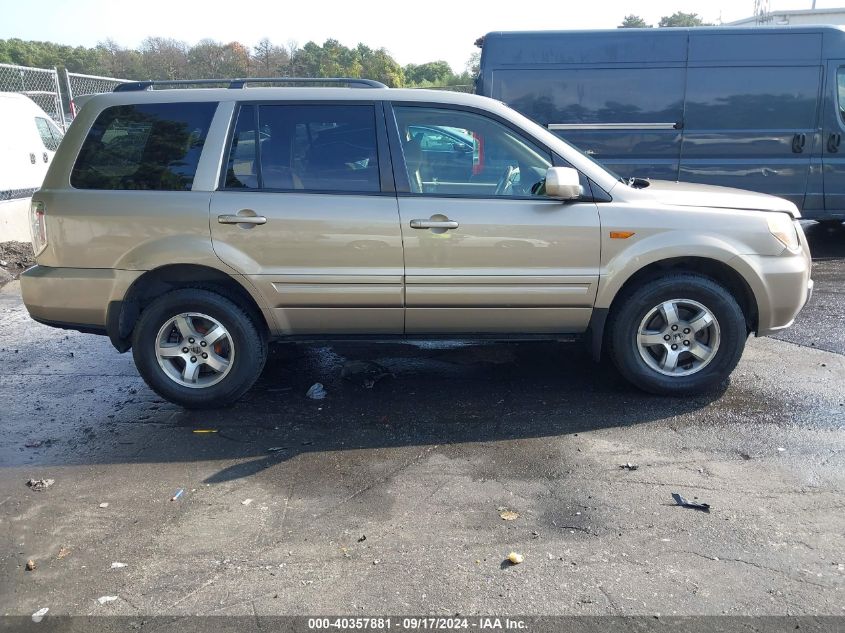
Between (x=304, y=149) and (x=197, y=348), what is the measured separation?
4.79ft

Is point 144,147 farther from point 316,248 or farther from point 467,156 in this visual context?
point 467,156

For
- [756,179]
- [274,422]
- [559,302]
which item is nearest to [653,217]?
[559,302]

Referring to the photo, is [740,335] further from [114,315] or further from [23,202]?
[23,202]

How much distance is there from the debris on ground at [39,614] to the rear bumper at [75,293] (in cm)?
216

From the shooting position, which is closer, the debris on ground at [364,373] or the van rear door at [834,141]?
the debris on ground at [364,373]

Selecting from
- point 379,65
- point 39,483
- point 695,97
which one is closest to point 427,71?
point 379,65

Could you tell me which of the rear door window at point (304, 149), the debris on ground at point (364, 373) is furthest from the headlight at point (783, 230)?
the debris on ground at point (364, 373)

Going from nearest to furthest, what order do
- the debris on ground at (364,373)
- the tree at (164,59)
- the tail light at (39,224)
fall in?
1. the tail light at (39,224)
2. the debris on ground at (364,373)
3. the tree at (164,59)

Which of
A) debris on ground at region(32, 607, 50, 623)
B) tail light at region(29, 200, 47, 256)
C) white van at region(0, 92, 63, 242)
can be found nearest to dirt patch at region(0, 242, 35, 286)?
white van at region(0, 92, 63, 242)

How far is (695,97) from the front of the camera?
8711 millimetres

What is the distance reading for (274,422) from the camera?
14.9 ft

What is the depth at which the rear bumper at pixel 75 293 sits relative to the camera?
4.50m

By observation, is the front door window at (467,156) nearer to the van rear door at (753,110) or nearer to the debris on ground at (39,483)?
the debris on ground at (39,483)

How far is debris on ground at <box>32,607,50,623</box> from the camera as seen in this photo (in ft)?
9.08
